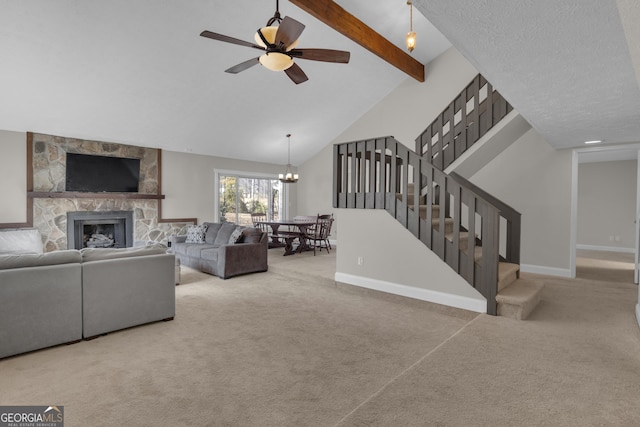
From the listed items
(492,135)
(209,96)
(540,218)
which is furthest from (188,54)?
(540,218)

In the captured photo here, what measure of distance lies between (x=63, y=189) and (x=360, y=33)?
5.99m

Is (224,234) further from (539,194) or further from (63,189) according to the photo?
(539,194)

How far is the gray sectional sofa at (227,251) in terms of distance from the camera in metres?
5.29

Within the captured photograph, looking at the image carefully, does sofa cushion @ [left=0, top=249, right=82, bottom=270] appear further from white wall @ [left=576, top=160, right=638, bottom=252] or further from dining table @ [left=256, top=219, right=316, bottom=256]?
white wall @ [left=576, top=160, right=638, bottom=252]

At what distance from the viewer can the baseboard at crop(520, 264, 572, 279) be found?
5.15 metres

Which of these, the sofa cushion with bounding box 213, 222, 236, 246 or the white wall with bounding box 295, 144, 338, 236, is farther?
the white wall with bounding box 295, 144, 338, 236

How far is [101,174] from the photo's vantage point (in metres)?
6.43

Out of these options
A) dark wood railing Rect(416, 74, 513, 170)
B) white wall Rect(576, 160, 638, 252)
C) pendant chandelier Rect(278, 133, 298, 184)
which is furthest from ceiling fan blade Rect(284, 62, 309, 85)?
white wall Rect(576, 160, 638, 252)

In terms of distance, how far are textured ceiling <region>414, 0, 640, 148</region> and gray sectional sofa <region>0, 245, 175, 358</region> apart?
322cm

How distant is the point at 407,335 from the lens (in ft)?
10.0

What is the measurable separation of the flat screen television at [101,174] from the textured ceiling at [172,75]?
1.46ft

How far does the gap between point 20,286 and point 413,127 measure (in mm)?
6866

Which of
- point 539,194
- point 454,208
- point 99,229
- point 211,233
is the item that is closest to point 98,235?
point 99,229

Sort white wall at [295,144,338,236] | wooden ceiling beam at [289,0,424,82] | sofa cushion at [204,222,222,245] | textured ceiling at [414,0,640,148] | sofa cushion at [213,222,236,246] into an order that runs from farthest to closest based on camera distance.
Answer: white wall at [295,144,338,236] → sofa cushion at [204,222,222,245] → sofa cushion at [213,222,236,246] → wooden ceiling beam at [289,0,424,82] → textured ceiling at [414,0,640,148]
